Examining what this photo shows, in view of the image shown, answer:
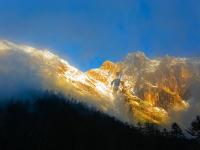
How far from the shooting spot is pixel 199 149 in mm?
159000

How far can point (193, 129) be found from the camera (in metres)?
133

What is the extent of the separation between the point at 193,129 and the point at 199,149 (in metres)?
29.0

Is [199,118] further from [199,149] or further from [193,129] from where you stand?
[199,149]

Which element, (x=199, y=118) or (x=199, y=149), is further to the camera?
(x=199, y=149)

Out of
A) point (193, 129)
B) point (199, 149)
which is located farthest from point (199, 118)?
point (199, 149)

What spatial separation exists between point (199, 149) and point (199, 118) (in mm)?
33591

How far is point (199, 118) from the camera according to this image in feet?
423

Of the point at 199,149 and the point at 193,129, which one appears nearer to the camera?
the point at 193,129

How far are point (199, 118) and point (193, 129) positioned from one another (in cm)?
529
